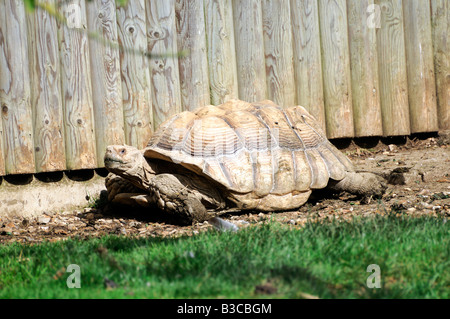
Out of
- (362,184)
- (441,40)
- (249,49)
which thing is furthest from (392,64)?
(362,184)

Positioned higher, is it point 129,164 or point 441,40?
point 441,40

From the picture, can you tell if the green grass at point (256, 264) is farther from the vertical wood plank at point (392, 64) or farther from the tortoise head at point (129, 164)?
the vertical wood plank at point (392, 64)

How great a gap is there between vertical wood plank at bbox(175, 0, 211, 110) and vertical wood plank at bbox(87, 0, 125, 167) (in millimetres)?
732

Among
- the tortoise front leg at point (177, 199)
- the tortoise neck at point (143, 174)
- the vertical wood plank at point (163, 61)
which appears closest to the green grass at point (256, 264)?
the tortoise front leg at point (177, 199)

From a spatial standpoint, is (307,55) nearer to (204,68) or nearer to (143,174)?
(204,68)

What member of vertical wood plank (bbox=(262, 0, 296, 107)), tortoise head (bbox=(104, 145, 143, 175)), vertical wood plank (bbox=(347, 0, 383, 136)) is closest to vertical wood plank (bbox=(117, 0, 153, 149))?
tortoise head (bbox=(104, 145, 143, 175))

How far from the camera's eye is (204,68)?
21.5ft

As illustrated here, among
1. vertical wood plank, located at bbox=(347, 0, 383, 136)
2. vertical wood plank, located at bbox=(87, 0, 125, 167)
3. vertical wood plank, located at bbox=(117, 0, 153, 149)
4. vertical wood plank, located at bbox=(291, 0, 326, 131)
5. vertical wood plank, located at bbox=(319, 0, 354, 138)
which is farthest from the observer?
vertical wood plank, located at bbox=(347, 0, 383, 136)

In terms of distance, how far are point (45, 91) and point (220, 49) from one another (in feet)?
6.62

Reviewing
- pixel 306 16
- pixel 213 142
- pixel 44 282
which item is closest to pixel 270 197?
pixel 213 142

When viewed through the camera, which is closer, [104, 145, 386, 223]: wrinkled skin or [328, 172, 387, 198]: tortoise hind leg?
[104, 145, 386, 223]: wrinkled skin

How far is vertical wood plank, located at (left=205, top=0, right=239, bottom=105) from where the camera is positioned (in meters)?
6.55

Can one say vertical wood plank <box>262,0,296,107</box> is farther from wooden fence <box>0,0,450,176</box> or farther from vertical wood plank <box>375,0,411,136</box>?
vertical wood plank <box>375,0,411,136</box>

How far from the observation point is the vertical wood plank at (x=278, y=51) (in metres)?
6.79
